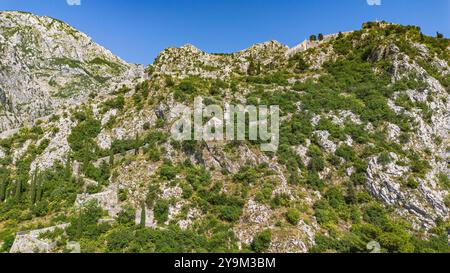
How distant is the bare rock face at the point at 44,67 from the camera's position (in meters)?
117

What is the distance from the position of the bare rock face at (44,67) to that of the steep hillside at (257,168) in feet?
75.6

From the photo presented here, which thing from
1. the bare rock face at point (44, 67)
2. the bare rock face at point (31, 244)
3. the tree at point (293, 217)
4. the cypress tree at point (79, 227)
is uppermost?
the bare rock face at point (44, 67)

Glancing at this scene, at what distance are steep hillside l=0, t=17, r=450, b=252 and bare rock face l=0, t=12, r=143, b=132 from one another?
2303 cm

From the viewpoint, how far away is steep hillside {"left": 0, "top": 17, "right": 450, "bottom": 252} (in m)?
46.7

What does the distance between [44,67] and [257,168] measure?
126 metres

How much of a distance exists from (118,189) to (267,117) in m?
32.9

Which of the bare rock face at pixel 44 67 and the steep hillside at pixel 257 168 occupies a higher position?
the bare rock face at pixel 44 67

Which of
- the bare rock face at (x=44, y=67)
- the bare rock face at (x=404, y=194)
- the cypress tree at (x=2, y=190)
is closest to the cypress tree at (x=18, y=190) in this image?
the cypress tree at (x=2, y=190)

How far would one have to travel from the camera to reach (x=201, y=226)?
4916 centimetres

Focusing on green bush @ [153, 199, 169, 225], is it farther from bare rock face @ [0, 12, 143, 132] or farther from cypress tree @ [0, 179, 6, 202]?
bare rock face @ [0, 12, 143, 132]

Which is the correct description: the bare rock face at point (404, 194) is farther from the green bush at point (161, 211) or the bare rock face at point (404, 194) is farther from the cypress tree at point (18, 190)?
the cypress tree at point (18, 190)

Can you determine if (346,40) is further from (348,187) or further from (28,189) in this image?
(28,189)

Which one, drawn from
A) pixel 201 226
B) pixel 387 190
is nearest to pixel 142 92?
pixel 201 226

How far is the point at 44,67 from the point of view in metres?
146
